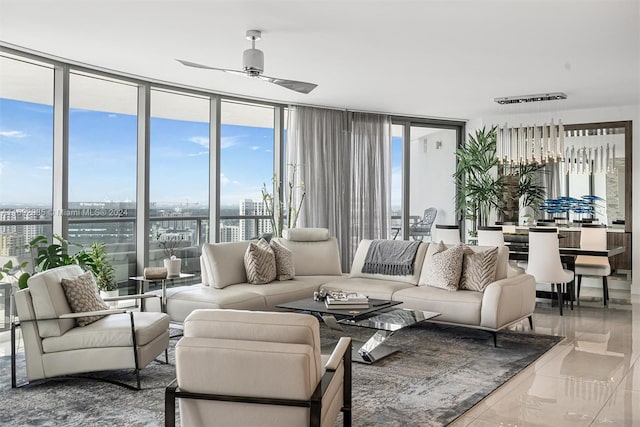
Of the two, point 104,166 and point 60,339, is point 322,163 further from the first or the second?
point 60,339

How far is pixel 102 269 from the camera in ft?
19.7

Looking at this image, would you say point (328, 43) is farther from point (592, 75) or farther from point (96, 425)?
point (96, 425)

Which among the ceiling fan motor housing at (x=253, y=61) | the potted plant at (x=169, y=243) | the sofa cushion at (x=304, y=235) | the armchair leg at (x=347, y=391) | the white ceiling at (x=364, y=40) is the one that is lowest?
the armchair leg at (x=347, y=391)

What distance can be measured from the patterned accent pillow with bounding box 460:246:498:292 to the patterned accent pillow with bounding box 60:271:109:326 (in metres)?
3.30

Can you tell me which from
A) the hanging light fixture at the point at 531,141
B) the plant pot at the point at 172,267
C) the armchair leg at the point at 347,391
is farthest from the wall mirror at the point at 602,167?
the armchair leg at the point at 347,391

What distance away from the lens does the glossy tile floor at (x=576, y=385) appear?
11.1 feet

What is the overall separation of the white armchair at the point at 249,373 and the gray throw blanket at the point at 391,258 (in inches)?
145

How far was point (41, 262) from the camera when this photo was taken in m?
5.32

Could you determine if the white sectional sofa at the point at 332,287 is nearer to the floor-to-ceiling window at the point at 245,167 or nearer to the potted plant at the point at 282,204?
the potted plant at the point at 282,204

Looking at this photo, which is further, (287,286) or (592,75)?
(592,75)

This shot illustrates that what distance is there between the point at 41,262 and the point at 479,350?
409 centimetres

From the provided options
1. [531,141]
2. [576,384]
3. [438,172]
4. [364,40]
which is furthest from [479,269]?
[438,172]

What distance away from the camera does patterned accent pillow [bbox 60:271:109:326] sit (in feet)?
13.0

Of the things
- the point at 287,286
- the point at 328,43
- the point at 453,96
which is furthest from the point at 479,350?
the point at 453,96
